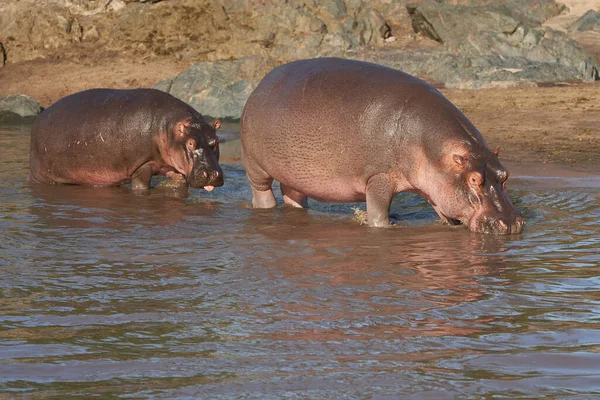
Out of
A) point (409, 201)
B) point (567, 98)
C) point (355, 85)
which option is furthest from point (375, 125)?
point (567, 98)

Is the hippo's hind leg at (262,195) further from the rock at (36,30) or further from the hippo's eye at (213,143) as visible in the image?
the rock at (36,30)

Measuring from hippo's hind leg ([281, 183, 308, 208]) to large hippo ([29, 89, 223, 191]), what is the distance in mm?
990

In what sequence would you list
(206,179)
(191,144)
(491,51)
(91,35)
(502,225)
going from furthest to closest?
(91,35) < (491,51) < (191,144) < (206,179) < (502,225)

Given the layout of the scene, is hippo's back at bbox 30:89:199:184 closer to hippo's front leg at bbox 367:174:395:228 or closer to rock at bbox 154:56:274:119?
hippo's front leg at bbox 367:174:395:228

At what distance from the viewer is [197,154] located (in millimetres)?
9289

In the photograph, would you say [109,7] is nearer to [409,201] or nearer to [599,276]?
[409,201]

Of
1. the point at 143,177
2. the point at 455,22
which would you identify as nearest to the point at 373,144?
the point at 143,177

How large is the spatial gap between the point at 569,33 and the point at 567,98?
5801 millimetres

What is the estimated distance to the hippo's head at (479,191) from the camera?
22.1ft

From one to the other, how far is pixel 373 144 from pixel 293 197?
1454mm

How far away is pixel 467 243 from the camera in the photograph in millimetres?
6586

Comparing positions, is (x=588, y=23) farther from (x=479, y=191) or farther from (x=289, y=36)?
(x=479, y=191)

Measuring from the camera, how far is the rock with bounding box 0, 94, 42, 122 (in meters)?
16.2

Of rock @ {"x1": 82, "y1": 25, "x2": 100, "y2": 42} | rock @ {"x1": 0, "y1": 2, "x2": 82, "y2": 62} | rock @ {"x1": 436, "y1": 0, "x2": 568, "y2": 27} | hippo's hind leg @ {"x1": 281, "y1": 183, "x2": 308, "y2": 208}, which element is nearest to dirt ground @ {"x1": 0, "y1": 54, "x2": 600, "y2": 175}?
rock @ {"x1": 0, "y1": 2, "x2": 82, "y2": 62}
